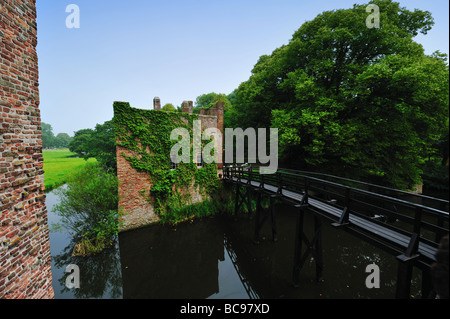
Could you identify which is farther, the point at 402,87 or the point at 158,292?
the point at 402,87

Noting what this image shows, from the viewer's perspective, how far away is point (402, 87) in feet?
26.0

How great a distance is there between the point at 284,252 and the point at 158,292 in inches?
216

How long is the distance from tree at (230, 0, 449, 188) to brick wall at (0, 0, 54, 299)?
9.87 meters

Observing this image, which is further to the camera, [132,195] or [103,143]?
[103,143]

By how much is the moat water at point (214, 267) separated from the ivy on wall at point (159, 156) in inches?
68.0

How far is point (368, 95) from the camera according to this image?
29.9 feet

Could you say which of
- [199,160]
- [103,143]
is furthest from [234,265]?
[103,143]

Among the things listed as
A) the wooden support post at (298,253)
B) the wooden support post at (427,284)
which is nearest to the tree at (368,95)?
the wooden support post at (298,253)

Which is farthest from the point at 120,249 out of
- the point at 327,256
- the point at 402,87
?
the point at 402,87

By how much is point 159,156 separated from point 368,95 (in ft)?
42.1

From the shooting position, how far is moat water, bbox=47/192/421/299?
18.6 feet

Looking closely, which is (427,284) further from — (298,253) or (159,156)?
(159,156)

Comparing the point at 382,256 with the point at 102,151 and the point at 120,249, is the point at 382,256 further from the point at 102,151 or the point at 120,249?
the point at 102,151

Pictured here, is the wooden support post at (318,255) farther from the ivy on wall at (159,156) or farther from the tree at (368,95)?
the ivy on wall at (159,156)
